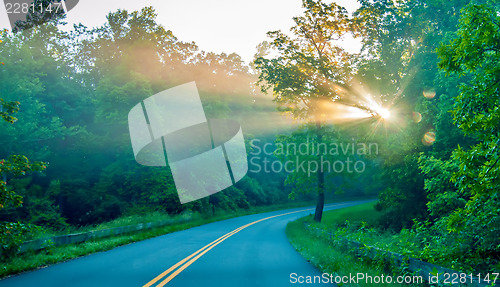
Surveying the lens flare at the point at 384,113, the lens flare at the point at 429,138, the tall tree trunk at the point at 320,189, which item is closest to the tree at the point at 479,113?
Result: the lens flare at the point at 429,138

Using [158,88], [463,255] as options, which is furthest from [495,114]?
[158,88]

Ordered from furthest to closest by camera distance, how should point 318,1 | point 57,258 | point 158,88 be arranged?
point 158,88
point 318,1
point 57,258

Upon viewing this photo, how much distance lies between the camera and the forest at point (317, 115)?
679cm

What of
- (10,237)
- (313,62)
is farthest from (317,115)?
(10,237)

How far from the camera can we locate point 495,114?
5816 millimetres

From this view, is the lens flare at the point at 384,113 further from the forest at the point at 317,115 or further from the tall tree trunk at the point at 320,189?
the tall tree trunk at the point at 320,189

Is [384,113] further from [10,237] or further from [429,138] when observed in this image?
[10,237]

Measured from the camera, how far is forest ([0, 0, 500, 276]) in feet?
22.3

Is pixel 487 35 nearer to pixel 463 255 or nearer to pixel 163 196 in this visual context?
pixel 463 255

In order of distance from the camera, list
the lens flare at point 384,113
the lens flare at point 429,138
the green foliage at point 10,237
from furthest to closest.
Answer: the lens flare at point 384,113 → the lens flare at point 429,138 → the green foliage at point 10,237

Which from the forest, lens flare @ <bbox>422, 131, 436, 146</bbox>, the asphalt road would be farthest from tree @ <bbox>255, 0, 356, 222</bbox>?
the asphalt road

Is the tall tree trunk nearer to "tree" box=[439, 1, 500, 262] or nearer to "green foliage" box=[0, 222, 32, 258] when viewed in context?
"tree" box=[439, 1, 500, 262]

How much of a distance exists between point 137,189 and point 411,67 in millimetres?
25444

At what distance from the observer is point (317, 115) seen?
25391 millimetres
